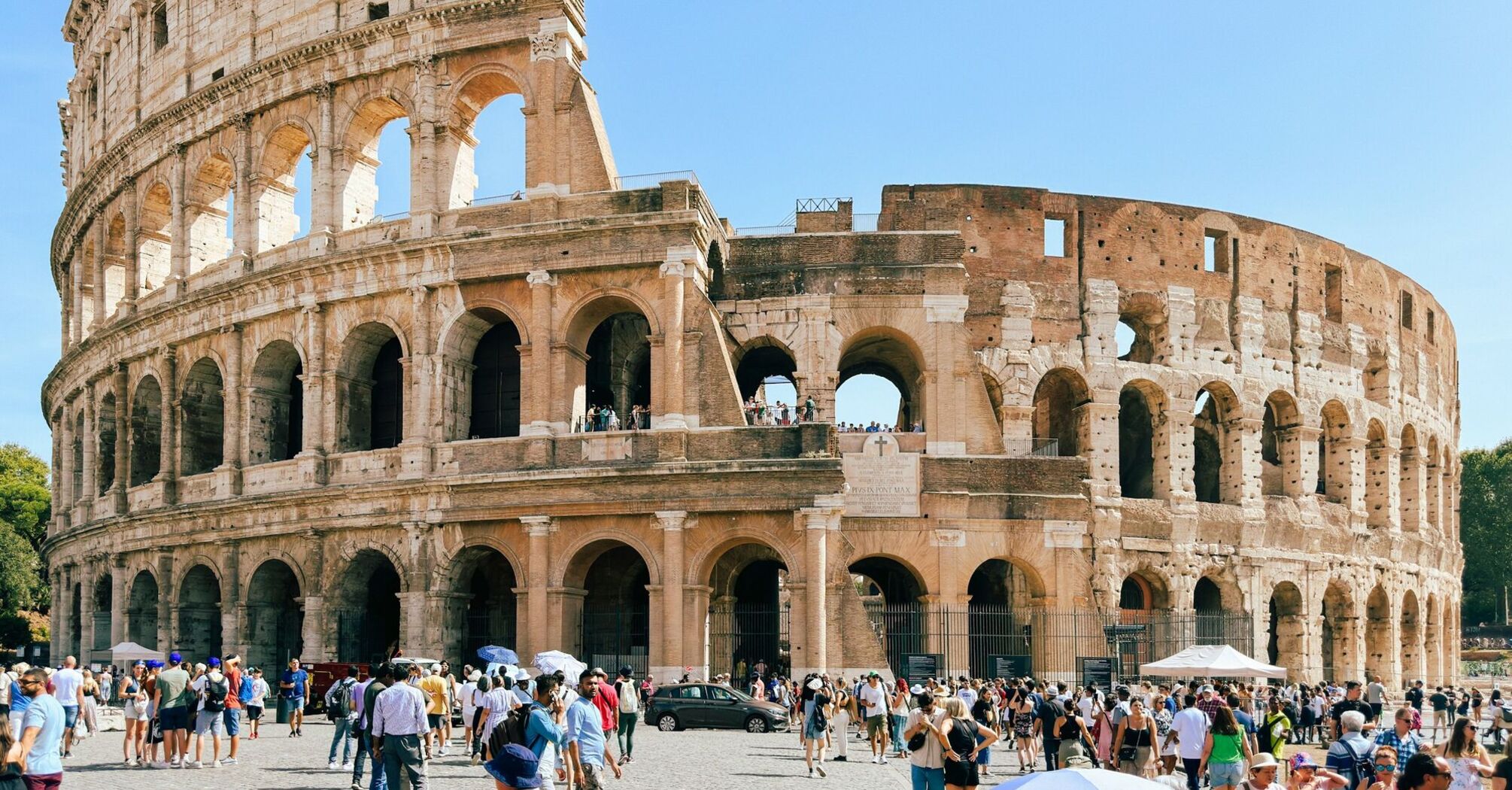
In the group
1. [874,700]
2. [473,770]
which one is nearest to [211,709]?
[473,770]

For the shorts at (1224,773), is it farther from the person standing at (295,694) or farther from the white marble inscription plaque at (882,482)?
the white marble inscription plaque at (882,482)

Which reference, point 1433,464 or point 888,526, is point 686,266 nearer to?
point 888,526

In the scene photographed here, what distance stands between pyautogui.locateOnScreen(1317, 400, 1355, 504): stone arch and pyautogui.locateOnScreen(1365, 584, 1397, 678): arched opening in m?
2.88

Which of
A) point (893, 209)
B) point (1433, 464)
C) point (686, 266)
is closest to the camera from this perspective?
point (686, 266)

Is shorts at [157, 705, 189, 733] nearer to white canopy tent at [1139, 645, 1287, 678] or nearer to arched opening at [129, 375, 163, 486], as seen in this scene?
white canopy tent at [1139, 645, 1287, 678]

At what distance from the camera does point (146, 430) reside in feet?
117

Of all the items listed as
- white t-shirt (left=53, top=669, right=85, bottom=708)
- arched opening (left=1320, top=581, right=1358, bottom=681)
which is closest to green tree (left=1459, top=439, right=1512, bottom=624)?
arched opening (left=1320, top=581, right=1358, bottom=681)

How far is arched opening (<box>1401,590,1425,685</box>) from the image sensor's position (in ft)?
136

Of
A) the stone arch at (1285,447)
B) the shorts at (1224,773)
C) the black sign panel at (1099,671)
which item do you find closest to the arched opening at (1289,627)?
the stone arch at (1285,447)

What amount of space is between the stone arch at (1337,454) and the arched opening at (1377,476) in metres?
1.42

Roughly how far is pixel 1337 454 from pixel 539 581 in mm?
21835

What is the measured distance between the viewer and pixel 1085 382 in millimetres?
33906

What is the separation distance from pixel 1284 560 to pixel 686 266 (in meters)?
17.3

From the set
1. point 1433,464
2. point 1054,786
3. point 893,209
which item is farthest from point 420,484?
point 1433,464
